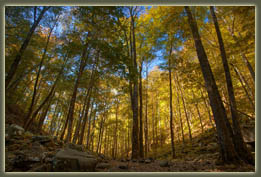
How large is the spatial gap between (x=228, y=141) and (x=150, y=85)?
1251 cm

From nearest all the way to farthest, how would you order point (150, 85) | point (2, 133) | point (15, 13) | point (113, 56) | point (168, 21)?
point (2, 133) < point (15, 13) < point (113, 56) < point (168, 21) < point (150, 85)

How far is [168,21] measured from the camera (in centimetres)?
582

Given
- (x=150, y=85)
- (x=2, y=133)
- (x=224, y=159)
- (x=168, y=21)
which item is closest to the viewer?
(x=2, y=133)

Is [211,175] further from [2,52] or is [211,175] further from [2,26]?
[2,26]

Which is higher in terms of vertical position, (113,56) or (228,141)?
(113,56)

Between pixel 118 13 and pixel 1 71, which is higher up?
pixel 118 13

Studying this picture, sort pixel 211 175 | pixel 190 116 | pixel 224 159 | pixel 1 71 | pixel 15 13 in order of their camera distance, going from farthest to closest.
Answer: pixel 190 116 → pixel 15 13 → pixel 224 159 → pixel 1 71 → pixel 211 175

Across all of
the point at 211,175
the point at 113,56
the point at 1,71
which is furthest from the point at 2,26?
the point at 211,175

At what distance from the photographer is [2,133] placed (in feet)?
7.97

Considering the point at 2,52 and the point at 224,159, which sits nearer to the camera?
the point at 2,52

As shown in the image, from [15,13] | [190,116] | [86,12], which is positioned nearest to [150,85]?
[190,116]

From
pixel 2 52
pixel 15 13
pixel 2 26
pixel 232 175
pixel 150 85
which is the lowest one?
pixel 232 175

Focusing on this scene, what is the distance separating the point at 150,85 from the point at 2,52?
1404 centimetres

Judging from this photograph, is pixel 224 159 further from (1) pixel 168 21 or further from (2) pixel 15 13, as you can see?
(2) pixel 15 13
